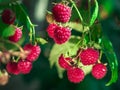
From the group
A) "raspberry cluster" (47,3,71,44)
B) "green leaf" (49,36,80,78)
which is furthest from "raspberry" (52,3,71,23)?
"green leaf" (49,36,80,78)

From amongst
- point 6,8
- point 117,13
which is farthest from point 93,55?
point 117,13

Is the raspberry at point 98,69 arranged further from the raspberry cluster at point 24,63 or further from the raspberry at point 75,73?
the raspberry cluster at point 24,63

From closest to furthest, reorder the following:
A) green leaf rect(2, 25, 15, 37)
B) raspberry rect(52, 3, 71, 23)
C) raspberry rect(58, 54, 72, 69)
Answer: green leaf rect(2, 25, 15, 37) < raspberry rect(52, 3, 71, 23) < raspberry rect(58, 54, 72, 69)

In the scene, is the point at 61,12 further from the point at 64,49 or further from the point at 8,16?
the point at 64,49

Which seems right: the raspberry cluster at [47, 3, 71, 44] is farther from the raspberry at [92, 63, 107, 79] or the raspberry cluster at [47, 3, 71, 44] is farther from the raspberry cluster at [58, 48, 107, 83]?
the raspberry at [92, 63, 107, 79]

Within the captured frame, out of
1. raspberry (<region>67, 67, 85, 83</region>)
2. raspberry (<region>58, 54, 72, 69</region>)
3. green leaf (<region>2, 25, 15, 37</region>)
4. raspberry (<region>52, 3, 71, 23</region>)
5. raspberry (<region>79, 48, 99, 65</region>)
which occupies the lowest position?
raspberry (<region>67, 67, 85, 83</region>)

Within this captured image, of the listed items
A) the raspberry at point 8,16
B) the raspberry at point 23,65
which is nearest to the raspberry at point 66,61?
the raspberry at point 23,65

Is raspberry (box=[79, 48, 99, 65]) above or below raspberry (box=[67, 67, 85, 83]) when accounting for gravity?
above
